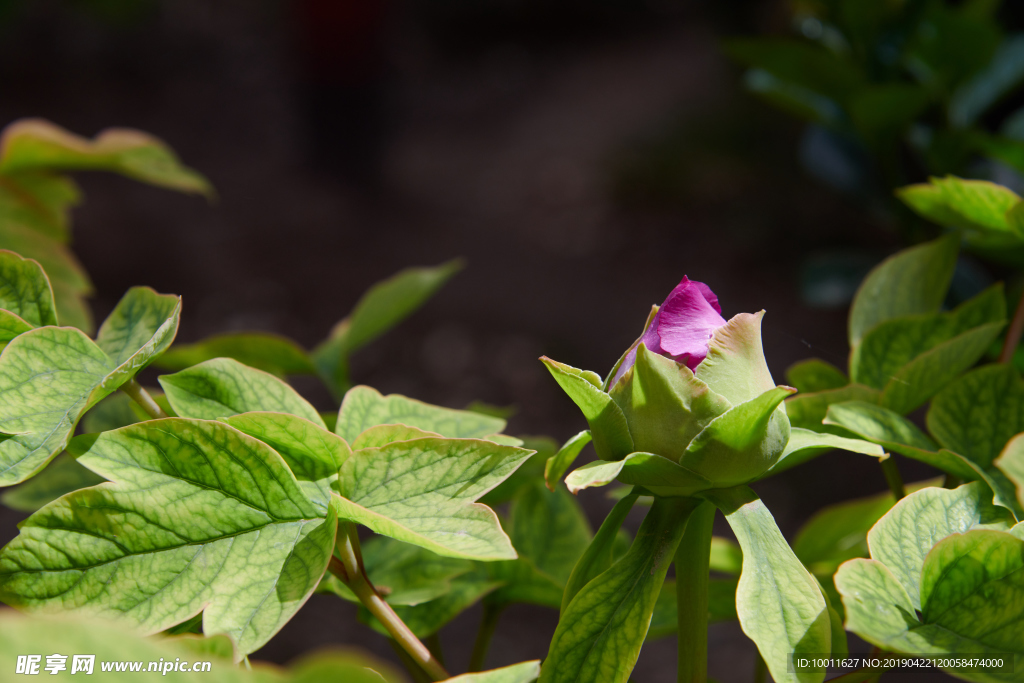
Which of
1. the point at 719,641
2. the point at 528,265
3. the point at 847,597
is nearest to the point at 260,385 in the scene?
the point at 847,597

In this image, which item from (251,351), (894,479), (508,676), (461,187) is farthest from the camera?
(461,187)

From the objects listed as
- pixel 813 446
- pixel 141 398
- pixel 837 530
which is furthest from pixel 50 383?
pixel 837 530

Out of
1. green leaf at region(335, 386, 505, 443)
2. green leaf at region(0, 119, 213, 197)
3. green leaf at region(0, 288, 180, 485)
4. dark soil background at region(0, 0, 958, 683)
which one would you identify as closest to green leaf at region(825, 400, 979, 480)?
green leaf at region(335, 386, 505, 443)

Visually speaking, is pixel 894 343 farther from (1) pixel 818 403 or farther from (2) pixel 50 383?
(2) pixel 50 383

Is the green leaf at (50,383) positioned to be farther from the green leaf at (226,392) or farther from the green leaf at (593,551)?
the green leaf at (593,551)

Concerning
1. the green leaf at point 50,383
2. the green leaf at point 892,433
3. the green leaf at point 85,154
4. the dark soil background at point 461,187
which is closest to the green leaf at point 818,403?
the green leaf at point 892,433

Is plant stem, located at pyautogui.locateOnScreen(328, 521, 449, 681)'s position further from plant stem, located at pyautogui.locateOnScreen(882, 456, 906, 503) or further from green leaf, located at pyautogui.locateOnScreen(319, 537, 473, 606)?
plant stem, located at pyautogui.locateOnScreen(882, 456, 906, 503)
